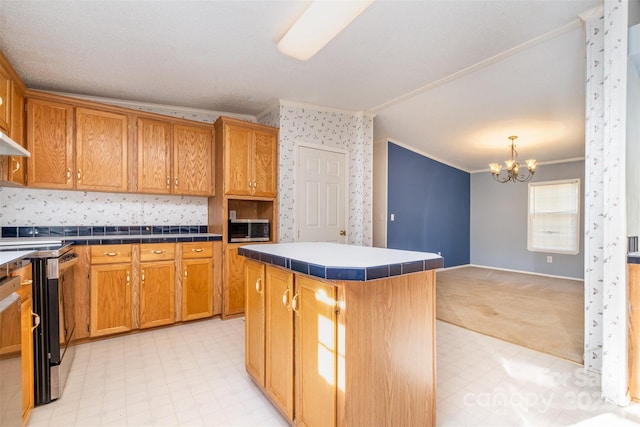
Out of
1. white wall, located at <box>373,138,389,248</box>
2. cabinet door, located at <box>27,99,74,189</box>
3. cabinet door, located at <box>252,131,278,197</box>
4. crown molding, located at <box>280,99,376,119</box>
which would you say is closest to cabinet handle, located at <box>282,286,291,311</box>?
cabinet door, located at <box>252,131,278,197</box>

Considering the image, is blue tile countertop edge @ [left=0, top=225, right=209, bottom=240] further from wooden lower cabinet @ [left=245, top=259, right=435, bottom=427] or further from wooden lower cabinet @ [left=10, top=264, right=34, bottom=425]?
wooden lower cabinet @ [left=245, top=259, right=435, bottom=427]

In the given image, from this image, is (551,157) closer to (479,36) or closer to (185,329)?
(479,36)

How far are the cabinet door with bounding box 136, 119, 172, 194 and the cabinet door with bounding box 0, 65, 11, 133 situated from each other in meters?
A: 0.95

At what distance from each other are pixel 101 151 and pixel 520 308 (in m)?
4.95

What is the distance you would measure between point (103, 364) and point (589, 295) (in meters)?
3.53

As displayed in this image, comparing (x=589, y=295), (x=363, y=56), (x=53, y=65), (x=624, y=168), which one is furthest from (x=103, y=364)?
(x=624, y=168)

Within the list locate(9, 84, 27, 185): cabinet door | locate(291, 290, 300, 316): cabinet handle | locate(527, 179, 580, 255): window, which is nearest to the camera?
locate(291, 290, 300, 316): cabinet handle

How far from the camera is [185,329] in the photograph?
3.11 m

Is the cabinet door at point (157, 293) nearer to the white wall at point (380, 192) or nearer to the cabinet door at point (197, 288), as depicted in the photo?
the cabinet door at point (197, 288)

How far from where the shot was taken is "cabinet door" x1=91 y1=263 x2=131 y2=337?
2762 millimetres

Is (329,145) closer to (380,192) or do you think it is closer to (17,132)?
(380,192)

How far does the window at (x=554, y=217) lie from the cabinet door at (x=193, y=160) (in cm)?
593

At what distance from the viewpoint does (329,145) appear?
4035 mm

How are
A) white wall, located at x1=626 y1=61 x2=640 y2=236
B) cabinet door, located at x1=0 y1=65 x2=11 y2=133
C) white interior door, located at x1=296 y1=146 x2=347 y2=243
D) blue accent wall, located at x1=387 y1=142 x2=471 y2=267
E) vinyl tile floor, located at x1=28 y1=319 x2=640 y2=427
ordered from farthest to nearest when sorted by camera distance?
1. blue accent wall, located at x1=387 y1=142 x2=471 y2=267
2. white interior door, located at x1=296 y1=146 x2=347 y2=243
3. cabinet door, located at x1=0 y1=65 x2=11 y2=133
4. white wall, located at x1=626 y1=61 x2=640 y2=236
5. vinyl tile floor, located at x1=28 y1=319 x2=640 y2=427
